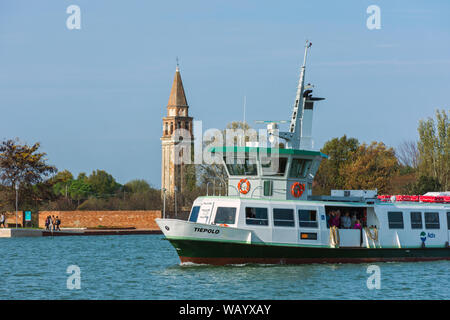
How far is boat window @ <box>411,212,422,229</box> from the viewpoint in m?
40.4

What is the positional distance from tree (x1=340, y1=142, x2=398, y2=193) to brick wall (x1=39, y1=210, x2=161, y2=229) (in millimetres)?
21032

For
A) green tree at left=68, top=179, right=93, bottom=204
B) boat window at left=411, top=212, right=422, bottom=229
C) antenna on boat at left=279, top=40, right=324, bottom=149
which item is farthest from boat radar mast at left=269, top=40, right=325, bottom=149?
green tree at left=68, top=179, right=93, bottom=204

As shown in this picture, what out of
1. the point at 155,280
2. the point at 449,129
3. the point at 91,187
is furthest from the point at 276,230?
the point at 91,187

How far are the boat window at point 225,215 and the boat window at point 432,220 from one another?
11.5m

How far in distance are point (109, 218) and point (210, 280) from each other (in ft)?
186

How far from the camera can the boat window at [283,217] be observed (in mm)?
35816

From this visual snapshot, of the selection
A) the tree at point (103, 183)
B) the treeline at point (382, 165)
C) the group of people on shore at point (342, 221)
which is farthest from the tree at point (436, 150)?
the tree at point (103, 183)

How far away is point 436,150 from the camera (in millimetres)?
82938

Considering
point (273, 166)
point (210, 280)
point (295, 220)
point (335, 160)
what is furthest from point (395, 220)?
point (335, 160)

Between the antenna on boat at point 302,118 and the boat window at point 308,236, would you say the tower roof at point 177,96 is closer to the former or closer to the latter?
the antenna on boat at point 302,118

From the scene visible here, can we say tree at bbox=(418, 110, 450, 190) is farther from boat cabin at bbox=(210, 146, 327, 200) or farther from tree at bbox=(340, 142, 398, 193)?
boat cabin at bbox=(210, 146, 327, 200)

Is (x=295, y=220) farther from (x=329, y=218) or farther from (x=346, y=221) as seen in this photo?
(x=346, y=221)

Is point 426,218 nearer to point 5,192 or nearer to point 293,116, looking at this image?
point 293,116
